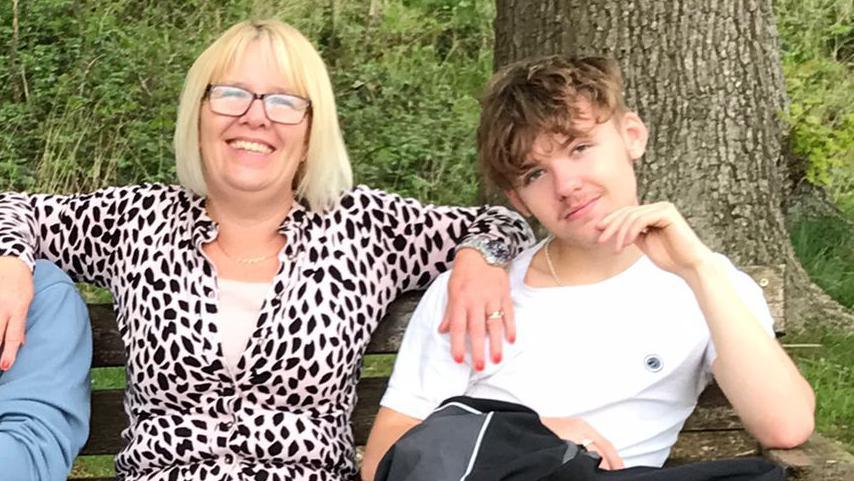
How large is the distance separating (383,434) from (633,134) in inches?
35.6

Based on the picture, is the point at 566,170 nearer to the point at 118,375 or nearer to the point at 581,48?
the point at 581,48

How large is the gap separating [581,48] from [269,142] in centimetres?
183

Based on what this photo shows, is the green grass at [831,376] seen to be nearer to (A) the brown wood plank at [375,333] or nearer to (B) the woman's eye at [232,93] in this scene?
(A) the brown wood plank at [375,333]

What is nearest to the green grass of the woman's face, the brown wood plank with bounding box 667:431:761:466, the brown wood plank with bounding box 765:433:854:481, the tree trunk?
the tree trunk

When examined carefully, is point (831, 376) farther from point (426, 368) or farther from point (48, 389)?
point (48, 389)

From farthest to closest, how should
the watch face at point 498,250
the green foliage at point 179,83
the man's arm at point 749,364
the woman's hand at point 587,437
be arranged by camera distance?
1. the green foliage at point 179,83
2. the watch face at point 498,250
3. the woman's hand at point 587,437
4. the man's arm at point 749,364

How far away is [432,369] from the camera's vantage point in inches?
112

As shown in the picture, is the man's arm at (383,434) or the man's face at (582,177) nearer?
the man's face at (582,177)

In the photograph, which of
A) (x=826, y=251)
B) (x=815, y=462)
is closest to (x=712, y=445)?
(x=815, y=462)

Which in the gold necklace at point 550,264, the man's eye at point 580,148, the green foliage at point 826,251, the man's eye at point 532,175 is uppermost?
the man's eye at point 580,148

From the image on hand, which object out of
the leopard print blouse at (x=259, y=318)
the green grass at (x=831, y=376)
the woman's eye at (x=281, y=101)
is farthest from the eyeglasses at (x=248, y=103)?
the green grass at (x=831, y=376)

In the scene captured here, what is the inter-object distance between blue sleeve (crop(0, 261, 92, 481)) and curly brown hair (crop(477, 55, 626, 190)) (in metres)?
1.07

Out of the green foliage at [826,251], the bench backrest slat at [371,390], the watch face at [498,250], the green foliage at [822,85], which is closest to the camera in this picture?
the watch face at [498,250]

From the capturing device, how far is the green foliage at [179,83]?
7.55 m
